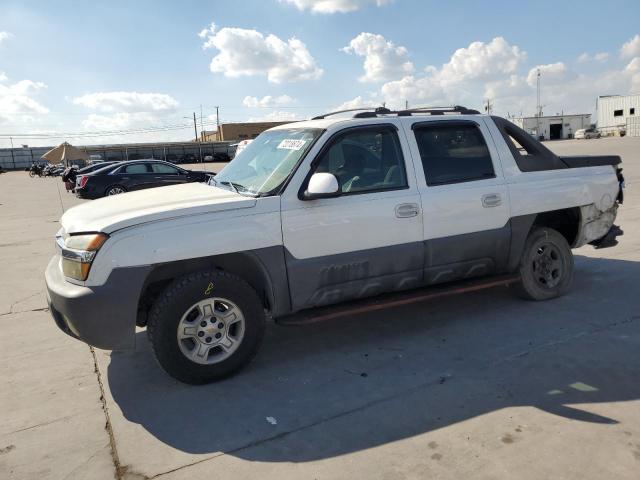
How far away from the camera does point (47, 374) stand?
13.5ft

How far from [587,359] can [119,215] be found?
357 centimetres

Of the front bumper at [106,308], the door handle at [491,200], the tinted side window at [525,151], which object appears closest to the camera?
the front bumper at [106,308]

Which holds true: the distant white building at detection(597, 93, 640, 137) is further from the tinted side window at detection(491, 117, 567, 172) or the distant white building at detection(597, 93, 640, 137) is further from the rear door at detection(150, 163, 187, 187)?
the tinted side window at detection(491, 117, 567, 172)

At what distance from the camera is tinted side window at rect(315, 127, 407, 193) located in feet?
13.6

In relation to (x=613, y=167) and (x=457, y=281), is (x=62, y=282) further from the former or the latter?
(x=613, y=167)

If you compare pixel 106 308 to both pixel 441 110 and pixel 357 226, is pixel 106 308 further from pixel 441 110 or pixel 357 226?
pixel 441 110

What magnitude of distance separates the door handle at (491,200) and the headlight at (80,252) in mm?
3140

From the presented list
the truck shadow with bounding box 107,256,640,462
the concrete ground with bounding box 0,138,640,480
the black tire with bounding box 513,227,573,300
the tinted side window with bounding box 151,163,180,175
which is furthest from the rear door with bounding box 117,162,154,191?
the black tire with bounding box 513,227,573,300

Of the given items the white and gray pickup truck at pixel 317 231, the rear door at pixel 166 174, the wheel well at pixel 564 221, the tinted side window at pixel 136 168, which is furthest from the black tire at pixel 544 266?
the tinted side window at pixel 136 168

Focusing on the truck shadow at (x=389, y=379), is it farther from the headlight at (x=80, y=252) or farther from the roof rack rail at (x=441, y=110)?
the roof rack rail at (x=441, y=110)

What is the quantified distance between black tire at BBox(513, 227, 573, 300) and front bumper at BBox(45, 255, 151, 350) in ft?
11.7

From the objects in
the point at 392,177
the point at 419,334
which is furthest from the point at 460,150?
the point at 419,334

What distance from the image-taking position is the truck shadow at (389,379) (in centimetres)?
314

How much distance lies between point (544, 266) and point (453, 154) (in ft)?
5.31
